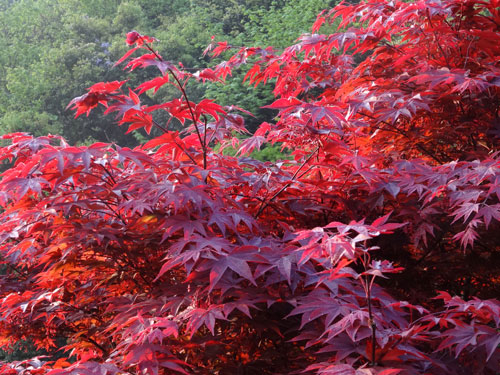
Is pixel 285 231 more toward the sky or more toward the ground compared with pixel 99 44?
more toward the sky

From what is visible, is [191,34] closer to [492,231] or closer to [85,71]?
[85,71]

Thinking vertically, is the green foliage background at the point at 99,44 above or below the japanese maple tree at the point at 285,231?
below

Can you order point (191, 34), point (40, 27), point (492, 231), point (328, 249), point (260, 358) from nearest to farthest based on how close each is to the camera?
point (328, 249) < point (260, 358) < point (492, 231) < point (191, 34) < point (40, 27)

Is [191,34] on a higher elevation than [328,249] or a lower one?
lower

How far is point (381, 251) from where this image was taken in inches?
87.0

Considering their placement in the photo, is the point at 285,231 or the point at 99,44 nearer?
the point at 285,231

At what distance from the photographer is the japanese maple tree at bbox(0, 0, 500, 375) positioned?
4.83ft

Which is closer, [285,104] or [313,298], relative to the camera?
[313,298]

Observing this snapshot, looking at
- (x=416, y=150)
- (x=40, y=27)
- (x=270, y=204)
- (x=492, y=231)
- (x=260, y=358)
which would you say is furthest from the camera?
(x=40, y=27)

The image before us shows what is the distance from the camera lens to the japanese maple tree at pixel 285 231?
1.47 m

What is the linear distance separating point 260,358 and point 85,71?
1402 cm

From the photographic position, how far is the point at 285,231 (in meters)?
1.81

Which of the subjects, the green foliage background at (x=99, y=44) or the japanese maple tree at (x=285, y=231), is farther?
the green foliage background at (x=99, y=44)

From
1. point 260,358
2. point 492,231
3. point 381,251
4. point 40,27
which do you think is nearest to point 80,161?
point 260,358
